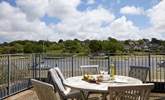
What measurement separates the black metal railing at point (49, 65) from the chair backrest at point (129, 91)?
4.49 metres

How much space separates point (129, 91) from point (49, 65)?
7.37m

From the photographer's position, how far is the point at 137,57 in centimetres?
926

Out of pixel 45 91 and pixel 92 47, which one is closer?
pixel 45 91

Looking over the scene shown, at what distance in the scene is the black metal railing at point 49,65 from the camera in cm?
749

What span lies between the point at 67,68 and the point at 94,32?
24.5 m

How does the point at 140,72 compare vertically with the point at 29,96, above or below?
above

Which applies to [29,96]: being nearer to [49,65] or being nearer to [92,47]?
[49,65]

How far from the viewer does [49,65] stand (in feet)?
34.0

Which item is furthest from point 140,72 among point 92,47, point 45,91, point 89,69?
point 92,47

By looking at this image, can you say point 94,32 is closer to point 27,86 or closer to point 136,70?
point 27,86

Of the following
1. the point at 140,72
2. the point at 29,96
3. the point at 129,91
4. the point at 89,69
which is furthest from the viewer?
the point at 29,96

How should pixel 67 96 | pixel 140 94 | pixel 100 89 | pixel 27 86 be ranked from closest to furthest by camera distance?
pixel 140 94 → pixel 100 89 → pixel 67 96 → pixel 27 86

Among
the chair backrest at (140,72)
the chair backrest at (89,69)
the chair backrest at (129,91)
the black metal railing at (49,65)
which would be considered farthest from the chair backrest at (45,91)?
the black metal railing at (49,65)

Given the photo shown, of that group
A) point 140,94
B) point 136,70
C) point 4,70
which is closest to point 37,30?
point 4,70
